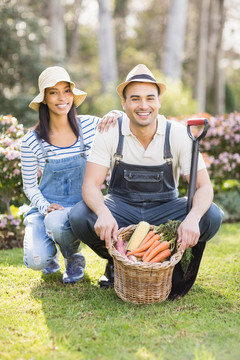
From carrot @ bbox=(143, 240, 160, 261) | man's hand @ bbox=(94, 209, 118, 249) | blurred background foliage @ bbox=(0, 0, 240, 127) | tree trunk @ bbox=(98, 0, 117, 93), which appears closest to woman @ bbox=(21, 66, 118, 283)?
man's hand @ bbox=(94, 209, 118, 249)

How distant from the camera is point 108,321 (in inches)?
108

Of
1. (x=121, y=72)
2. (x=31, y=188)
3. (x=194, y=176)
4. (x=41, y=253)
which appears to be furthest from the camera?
Answer: (x=121, y=72)

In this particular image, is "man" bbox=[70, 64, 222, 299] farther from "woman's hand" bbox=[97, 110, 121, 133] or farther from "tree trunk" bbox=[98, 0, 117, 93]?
"tree trunk" bbox=[98, 0, 117, 93]

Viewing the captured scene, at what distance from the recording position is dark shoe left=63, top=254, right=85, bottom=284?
3463 mm

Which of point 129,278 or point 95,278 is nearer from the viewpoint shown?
point 129,278

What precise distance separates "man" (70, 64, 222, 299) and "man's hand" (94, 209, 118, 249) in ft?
0.12

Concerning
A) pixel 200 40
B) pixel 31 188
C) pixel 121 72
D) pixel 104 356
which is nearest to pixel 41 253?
pixel 31 188

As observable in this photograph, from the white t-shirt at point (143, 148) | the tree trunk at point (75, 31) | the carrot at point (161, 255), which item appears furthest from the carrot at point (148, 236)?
the tree trunk at point (75, 31)

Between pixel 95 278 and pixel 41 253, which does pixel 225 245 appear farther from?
pixel 41 253

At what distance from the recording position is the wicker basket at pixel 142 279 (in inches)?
109

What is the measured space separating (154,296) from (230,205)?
3610 millimetres

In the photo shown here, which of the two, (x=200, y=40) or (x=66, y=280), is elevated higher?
(x=200, y=40)

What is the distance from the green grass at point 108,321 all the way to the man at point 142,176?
26cm

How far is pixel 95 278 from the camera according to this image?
11.9 ft
